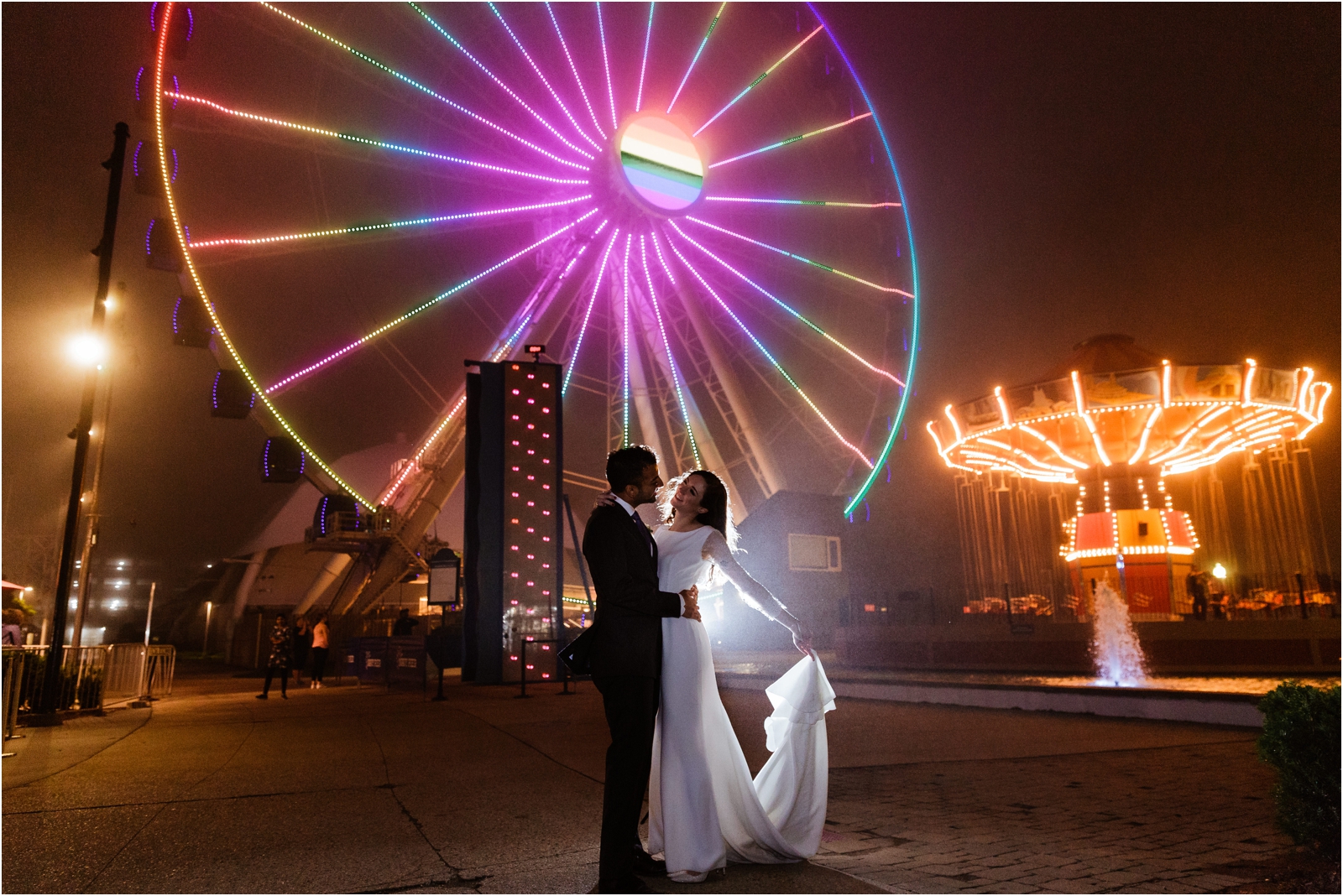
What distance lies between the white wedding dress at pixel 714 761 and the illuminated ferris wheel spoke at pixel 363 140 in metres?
12.7

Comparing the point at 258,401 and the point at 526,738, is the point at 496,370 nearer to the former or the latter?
the point at 258,401

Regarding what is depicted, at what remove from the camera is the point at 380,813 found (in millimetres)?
4328

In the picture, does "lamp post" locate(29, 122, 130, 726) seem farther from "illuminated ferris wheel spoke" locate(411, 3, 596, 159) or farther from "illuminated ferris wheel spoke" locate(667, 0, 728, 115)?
"illuminated ferris wheel spoke" locate(667, 0, 728, 115)

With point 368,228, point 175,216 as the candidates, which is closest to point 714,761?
point 175,216

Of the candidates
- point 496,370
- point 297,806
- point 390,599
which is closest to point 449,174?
point 496,370

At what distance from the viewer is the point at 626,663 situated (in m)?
3.09

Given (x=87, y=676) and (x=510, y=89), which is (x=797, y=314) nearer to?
(x=510, y=89)

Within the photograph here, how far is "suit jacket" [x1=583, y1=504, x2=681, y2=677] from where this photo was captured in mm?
3111

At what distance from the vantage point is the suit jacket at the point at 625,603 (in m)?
3.11

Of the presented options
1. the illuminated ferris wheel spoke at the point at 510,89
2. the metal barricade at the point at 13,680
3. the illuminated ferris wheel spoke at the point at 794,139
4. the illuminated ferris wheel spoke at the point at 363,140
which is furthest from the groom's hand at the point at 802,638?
the illuminated ferris wheel spoke at the point at 794,139

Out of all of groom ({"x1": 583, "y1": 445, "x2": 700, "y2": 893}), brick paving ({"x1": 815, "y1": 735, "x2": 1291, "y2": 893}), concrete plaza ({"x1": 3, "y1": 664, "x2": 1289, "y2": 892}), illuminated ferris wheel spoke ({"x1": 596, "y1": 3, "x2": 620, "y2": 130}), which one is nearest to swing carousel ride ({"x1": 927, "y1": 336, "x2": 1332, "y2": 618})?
illuminated ferris wheel spoke ({"x1": 596, "y1": 3, "x2": 620, "y2": 130})

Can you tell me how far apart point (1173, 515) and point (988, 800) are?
18467 millimetres

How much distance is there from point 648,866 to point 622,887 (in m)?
0.24

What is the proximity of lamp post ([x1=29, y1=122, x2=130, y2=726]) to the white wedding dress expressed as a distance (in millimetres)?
9137
